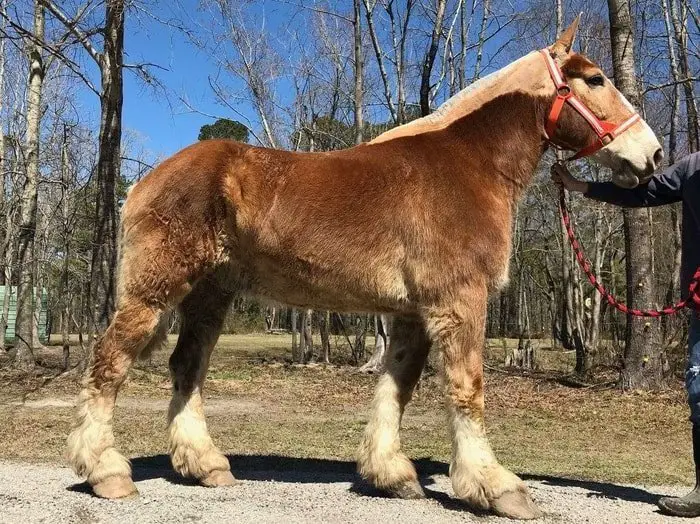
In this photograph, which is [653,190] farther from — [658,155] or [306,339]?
[306,339]

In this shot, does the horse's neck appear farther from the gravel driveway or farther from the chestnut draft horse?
the gravel driveway

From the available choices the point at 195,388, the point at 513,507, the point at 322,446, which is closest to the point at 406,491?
the point at 513,507

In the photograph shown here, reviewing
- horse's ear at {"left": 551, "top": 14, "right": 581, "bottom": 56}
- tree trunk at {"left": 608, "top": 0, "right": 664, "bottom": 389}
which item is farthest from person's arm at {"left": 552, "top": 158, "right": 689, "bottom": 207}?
→ tree trunk at {"left": 608, "top": 0, "right": 664, "bottom": 389}

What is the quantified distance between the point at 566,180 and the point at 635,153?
0.53m

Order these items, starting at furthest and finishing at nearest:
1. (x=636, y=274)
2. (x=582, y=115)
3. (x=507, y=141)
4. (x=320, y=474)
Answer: (x=636, y=274) → (x=320, y=474) → (x=507, y=141) → (x=582, y=115)

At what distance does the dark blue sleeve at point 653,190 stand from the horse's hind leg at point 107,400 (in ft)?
10.3

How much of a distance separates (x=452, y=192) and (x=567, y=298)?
22.8 m

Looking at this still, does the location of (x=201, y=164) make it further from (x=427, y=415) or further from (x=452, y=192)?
(x=427, y=415)

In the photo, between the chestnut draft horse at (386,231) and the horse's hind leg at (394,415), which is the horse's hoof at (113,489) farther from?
the horse's hind leg at (394,415)

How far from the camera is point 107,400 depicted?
4039mm

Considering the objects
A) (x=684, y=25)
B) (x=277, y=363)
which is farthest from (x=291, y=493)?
(x=684, y=25)

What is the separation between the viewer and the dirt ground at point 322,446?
396 cm

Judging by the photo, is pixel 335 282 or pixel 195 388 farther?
pixel 195 388

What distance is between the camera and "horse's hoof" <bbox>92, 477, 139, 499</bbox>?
3959mm
